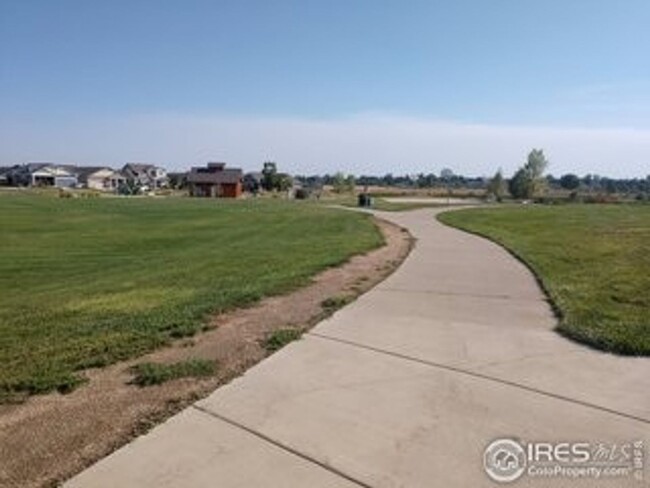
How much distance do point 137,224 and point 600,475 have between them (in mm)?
29005

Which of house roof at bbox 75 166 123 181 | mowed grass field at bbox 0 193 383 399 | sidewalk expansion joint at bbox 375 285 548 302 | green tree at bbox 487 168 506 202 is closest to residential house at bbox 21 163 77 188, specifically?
house roof at bbox 75 166 123 181

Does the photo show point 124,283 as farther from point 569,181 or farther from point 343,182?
point 569,181

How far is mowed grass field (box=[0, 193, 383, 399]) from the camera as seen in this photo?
6.90m

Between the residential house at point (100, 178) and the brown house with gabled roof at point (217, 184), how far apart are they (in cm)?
3322

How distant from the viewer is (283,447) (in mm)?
4496

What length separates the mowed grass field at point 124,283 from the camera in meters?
6.90

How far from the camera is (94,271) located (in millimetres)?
14773

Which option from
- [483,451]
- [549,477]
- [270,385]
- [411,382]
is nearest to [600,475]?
[549,477]

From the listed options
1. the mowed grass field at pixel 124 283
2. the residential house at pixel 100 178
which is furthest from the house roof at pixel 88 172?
the mowed grass field at pixel 124 283

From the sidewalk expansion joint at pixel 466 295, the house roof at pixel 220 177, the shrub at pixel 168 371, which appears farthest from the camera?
the house roof at pixel 220 177

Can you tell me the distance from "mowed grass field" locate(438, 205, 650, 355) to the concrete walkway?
45 centimetres

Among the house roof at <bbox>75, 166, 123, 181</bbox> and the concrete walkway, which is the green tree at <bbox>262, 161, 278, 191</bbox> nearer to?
the house roof at <bbox>75, 166, 123, 181</bbox>

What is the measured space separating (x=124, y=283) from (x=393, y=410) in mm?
8022

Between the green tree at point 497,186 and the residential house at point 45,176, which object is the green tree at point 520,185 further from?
the residential house at point 45,176
